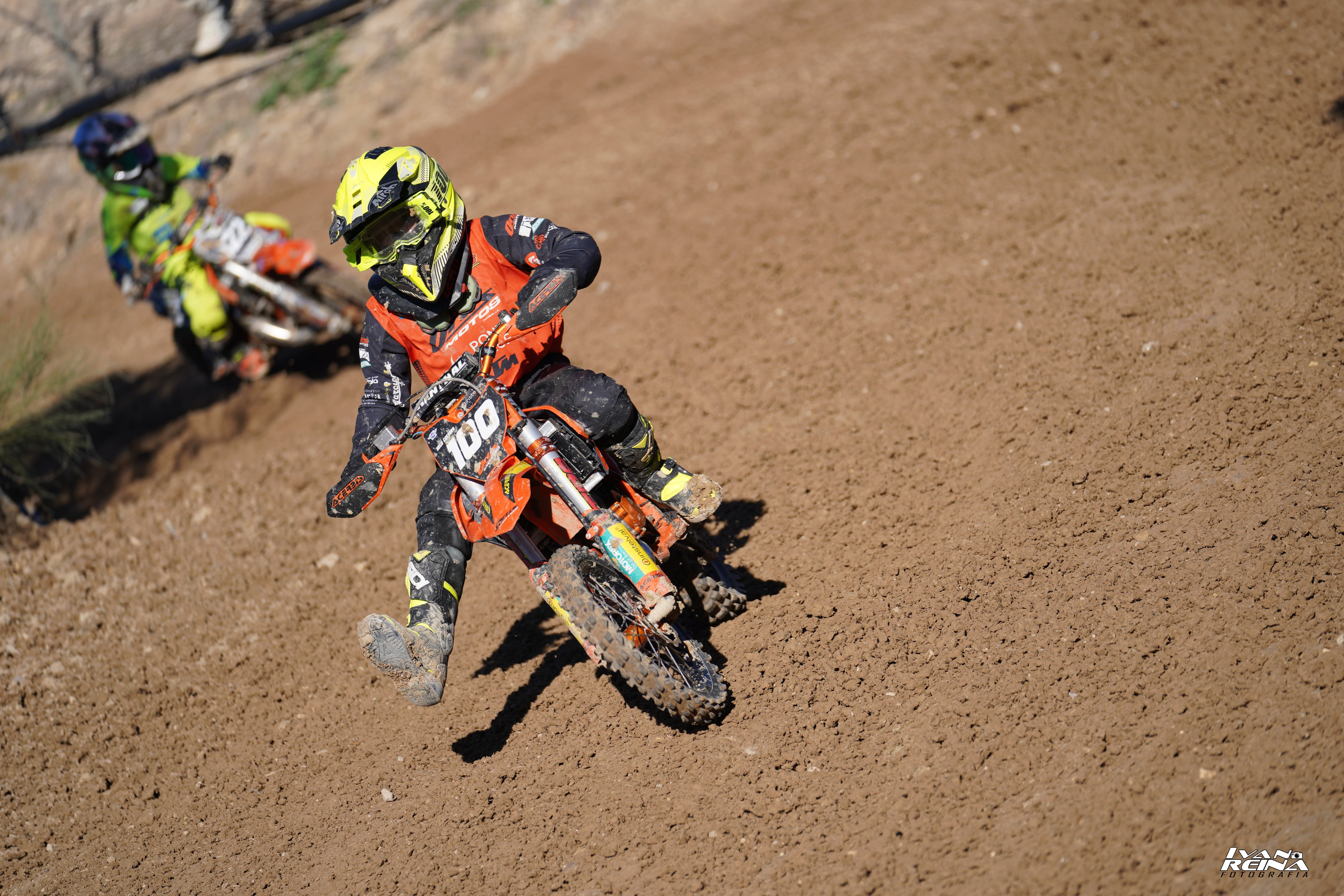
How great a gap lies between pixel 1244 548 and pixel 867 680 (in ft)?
5.23

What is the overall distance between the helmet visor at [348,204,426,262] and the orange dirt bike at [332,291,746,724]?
50cm

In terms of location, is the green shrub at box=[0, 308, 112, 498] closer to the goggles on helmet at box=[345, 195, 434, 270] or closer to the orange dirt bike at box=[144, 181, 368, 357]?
the orange dirt bike at box=[144, 181, 368, 357]

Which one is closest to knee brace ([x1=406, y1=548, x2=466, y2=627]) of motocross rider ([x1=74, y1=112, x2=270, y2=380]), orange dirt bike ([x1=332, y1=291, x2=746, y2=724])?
orange dirt bike ([x1=332, y1=291, x2=746, y2=724])

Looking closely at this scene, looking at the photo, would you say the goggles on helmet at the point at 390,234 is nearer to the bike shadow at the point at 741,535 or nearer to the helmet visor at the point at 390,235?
the helmet visor at the point at 390,235

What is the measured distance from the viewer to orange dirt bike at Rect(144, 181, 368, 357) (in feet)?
27.7

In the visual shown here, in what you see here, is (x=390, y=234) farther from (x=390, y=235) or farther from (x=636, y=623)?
(x=636, y=623)

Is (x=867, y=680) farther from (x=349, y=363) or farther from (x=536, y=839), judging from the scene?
(x=349, y=363)

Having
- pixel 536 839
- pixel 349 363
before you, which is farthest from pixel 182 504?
pixel 536 839

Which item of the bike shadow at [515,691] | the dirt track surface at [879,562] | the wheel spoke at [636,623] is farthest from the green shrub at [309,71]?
the wheel spoke at [636,623]

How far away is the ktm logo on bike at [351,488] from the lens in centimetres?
387

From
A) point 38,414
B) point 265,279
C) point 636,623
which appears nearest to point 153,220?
point 265,279

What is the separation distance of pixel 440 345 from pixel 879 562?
89.3 inches

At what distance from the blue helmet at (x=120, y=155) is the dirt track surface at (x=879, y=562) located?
196 centimetres

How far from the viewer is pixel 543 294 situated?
3.72 m
